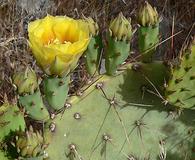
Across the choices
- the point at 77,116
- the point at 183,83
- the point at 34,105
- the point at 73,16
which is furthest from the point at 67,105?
the point at 73,16

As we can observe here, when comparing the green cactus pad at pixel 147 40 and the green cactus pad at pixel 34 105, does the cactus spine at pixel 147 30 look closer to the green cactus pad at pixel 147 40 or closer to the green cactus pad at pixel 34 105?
the green cactus pad at pixel 147 40

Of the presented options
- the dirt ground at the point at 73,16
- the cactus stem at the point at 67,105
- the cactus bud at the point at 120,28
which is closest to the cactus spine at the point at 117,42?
the cactus bud at the point at 120,28

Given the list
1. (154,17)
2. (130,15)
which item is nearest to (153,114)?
(154,17)

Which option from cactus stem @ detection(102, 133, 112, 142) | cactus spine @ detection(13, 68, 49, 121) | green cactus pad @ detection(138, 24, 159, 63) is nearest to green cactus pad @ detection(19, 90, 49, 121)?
cactus spine @ detection(13, 68, 49, 121)

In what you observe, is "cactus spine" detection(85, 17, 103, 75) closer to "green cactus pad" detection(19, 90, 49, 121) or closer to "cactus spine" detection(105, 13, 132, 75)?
"cactus spine" detection(105, 13, 132, 75)

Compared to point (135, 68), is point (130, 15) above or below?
below

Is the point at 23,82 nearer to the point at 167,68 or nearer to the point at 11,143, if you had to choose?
the point at 11,143

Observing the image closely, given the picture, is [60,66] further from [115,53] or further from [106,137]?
[106,137]
